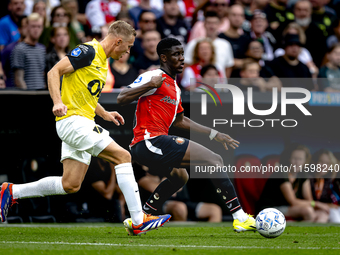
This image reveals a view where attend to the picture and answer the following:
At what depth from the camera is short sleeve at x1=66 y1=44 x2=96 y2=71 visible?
19.0ft

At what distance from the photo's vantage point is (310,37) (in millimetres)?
12797

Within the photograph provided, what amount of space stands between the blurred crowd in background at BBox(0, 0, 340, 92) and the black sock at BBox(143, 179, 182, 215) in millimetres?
2945

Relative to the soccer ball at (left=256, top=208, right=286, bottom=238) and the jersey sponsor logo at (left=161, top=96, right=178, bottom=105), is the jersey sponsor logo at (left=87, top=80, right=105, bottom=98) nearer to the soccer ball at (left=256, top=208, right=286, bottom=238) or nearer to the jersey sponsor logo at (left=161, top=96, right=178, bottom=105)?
the jersey sponsor logo at (left=161, top=96, right=178, bottom=105)

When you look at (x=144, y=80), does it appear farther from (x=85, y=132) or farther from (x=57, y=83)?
(x=57, y=83)

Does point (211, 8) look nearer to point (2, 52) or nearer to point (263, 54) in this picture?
point (263, 54)

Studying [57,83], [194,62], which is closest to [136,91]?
[57,83]

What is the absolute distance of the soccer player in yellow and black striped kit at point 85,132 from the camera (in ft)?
19.3

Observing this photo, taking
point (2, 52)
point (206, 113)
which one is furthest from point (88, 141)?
point (2, 52)

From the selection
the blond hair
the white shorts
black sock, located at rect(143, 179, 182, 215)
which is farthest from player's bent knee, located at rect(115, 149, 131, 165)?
the blond hair

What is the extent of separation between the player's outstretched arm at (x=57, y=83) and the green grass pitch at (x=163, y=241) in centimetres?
133

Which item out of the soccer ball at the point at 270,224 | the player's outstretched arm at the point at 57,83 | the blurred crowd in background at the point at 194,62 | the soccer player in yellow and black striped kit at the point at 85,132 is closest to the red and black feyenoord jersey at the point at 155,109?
the soccer player in yellow and black striped kit at the point at 85,132

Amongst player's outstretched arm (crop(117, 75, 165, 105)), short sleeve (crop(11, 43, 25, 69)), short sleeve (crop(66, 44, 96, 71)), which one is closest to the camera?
short sleeve (crop(66, 44, 96, 71))

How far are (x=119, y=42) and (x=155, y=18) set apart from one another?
5.37 metres

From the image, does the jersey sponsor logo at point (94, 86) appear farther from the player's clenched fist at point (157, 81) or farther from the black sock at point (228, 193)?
the black sock at point (228, 193)
